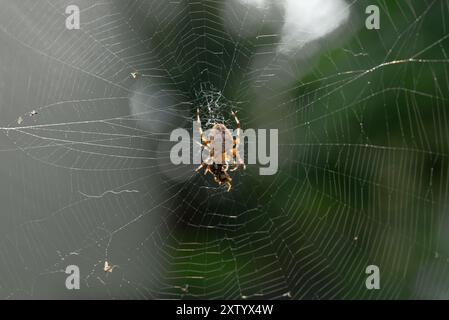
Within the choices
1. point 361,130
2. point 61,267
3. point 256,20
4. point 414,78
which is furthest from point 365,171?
point 61,267

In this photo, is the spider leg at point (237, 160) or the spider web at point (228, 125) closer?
the spider web at point (228, 125)

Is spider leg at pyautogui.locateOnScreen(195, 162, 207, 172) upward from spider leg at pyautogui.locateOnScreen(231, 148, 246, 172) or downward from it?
downward

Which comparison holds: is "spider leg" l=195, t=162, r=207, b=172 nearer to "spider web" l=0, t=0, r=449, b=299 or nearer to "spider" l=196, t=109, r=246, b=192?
"spider" l=196, t=109, r=246, b=192

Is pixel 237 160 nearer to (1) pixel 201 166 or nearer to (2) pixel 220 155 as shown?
(2) pixel 220 155

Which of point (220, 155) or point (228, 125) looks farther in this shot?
point (228, 125)

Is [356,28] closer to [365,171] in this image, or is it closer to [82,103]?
[365,171]

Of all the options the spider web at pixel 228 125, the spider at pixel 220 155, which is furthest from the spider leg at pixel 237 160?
the spider web at pixel 228 125

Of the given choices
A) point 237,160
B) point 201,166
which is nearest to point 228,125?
point 237,160

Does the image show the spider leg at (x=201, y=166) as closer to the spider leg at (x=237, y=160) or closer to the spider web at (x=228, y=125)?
the spider web at (x=228, y=125)

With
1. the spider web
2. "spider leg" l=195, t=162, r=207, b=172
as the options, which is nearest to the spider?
"spider leg" l=195, t=162, r=207, b=172
